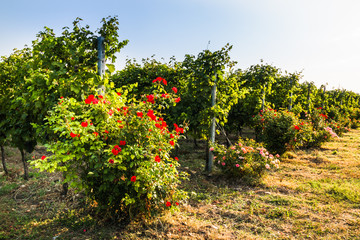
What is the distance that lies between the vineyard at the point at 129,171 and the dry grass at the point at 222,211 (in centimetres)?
2

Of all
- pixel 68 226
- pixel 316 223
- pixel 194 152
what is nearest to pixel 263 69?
pixel 194 152

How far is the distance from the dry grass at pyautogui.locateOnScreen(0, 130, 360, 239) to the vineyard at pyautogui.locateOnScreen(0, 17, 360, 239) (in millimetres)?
24

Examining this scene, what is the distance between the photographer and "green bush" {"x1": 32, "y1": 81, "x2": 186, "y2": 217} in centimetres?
295

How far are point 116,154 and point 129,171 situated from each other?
18.8 inches

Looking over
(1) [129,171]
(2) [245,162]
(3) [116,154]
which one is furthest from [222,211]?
(3) [116,154]

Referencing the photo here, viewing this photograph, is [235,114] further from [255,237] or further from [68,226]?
[68,226]

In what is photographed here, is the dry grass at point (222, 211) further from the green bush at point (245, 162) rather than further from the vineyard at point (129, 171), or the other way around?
the green bush at point (245, 162)

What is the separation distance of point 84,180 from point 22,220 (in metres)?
1.88

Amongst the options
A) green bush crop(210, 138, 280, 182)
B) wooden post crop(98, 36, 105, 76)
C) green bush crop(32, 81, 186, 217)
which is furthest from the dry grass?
wooden post crop(98, 36, 105, 76)

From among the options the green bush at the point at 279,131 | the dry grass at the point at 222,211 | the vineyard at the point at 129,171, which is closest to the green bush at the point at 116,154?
the vineyard at the point at 129,171

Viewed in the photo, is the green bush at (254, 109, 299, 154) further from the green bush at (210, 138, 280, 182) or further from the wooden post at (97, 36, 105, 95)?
the wooden post at (97, 36, 105, 95)

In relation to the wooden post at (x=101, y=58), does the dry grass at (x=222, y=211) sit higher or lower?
lower

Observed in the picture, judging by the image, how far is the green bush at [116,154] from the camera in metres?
2.95

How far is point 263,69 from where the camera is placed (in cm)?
920
